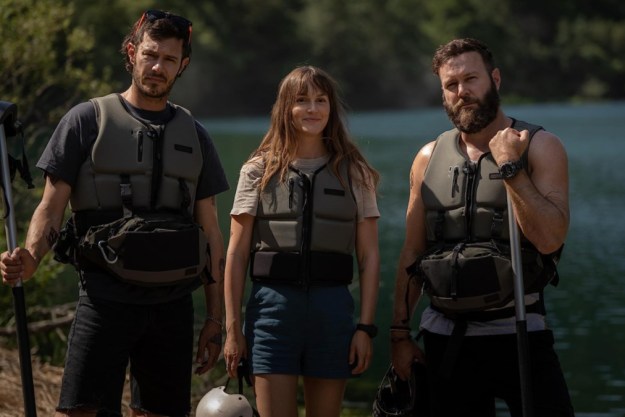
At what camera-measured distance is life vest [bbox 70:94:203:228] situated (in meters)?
4.64

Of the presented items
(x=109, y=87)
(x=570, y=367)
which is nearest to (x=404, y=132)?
(x=570, y=367)

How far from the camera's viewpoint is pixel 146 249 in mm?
4570

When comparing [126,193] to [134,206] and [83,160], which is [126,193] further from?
[83,160]

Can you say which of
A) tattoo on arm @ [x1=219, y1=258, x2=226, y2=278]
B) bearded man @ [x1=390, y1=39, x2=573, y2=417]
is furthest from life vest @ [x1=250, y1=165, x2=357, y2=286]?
bearded man @ [x1=390, y1=39, x2=573, y2=417]

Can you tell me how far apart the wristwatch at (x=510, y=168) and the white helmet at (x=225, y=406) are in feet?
4.07

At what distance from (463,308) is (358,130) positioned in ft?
162

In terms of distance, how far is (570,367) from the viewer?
14352 millimetres

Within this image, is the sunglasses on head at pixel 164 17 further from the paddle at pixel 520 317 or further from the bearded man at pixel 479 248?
the paddle at pixel 520 317

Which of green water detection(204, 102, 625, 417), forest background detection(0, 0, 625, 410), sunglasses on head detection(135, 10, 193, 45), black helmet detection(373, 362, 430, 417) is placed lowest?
green water detection(204, 102, 625, 417)

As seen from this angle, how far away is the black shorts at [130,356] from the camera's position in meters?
4.59

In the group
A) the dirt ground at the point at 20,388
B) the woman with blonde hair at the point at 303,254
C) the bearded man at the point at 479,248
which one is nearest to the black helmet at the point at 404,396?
the bearded man at the point at 479,248


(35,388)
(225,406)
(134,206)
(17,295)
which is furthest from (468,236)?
(35,388)

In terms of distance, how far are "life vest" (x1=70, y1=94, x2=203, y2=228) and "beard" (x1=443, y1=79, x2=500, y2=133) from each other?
3.27ft

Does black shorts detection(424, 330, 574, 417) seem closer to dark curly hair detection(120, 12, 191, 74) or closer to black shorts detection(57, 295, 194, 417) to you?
black shorts detection(57, 295, 194, 417)
